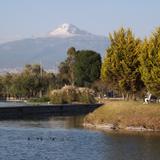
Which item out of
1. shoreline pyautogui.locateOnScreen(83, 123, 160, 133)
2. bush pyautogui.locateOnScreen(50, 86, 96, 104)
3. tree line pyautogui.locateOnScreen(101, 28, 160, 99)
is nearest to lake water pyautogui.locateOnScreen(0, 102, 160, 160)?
shoreline pyautogui.locateOnScreen(83, 123, 160, 133)

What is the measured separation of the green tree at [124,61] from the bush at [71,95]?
150 ft

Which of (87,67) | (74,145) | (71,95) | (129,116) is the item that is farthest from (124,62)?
(87,67)

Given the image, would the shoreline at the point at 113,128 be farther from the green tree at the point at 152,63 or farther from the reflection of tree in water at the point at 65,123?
the green tree at the point at 152,63

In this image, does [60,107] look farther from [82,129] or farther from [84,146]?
[84,146]

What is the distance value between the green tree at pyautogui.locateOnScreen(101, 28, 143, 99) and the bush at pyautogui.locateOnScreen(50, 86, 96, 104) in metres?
45.7

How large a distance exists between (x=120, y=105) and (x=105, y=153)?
2399 centimetres

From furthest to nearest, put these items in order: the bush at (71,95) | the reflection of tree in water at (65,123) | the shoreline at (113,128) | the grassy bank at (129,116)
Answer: the bush at (71,95) → the reflection of tree in water at (65,123) → the grassy bank at (129,116) → the shoreline at (113,128)

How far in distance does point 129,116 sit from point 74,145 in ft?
58.4

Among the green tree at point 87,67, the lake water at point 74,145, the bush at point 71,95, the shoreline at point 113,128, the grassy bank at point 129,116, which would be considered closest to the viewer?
the lake water at point 74,145

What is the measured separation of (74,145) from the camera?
49.7 m

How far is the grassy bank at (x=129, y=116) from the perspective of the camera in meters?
64.9

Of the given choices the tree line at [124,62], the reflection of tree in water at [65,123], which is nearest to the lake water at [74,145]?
the reflection of tree in water at [65,123]

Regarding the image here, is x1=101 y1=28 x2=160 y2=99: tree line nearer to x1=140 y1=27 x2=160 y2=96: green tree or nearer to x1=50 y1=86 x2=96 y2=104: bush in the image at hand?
x1=140 y1=27 x2=160 y2=96: green tree

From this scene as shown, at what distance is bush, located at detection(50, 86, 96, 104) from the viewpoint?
131 m
